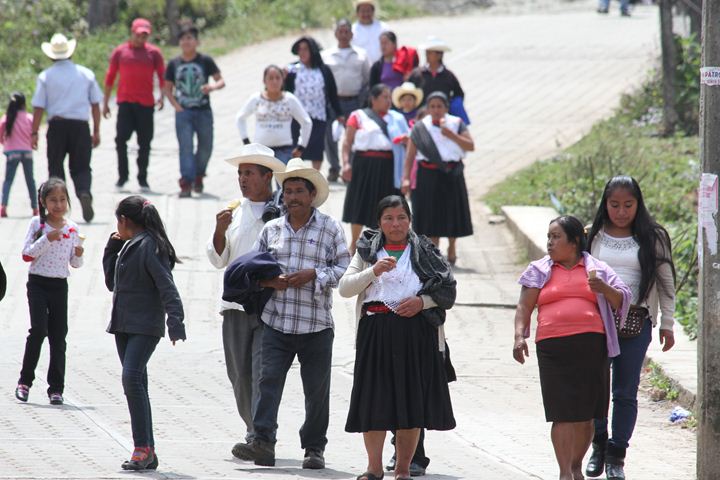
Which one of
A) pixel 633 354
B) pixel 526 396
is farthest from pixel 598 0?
pixel 633 354

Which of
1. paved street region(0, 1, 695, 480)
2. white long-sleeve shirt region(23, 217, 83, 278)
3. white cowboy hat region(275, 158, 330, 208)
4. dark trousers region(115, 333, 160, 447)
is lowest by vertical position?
paved street region(0, 1, 695, 480)

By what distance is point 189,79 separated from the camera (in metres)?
16.2

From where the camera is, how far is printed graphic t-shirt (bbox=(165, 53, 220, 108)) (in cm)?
1627

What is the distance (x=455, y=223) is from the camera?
45.0ft

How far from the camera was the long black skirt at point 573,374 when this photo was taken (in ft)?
23.8

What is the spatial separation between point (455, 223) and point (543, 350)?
642 centimetres

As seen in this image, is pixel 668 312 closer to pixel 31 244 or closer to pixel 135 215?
pixel 135 215

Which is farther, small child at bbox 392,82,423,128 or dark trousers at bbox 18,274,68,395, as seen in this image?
small child at bbox 392,82,423,128

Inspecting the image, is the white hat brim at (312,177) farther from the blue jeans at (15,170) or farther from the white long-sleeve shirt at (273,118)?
the blue jeans at (15,170)

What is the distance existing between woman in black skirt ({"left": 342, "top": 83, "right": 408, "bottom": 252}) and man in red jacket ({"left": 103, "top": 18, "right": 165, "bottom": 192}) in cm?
348

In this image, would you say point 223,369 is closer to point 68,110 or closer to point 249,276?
point 249,276

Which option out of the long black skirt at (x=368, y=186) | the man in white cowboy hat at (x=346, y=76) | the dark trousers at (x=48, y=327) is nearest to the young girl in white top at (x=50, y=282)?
the dark trousers at (x=48, y=327)

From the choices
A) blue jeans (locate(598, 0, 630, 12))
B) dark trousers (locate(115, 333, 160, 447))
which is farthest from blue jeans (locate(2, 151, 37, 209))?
blue jeans (locate(598, 0, 630, 12))

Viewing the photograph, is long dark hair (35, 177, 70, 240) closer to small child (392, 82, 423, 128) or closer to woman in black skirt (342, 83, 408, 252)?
woman in black skirt (342, 83, 408, 252)
